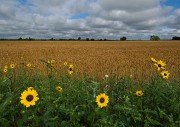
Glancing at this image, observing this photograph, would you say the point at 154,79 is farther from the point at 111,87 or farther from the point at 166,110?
the point at 111,87

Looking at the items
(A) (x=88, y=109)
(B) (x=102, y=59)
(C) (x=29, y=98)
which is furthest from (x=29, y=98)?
(B) (x=102, y=59)

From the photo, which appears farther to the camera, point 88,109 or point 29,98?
point 88,109

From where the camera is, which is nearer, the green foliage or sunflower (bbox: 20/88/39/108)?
sunflower (bbox: 20/88/39/108)

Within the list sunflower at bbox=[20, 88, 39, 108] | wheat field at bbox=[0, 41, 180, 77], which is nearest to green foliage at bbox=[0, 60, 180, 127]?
sunflower at bbox=[20, 88, 39, 108]

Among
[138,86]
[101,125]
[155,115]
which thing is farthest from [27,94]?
[138,86]

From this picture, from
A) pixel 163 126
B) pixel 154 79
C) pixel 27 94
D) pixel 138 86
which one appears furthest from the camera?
pixel 138 86

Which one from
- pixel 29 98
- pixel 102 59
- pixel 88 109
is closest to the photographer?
pixel 29 98

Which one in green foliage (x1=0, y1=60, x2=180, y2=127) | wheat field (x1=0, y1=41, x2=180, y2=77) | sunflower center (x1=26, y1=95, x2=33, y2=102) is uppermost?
sunflower center (x1=26, y1=95, x2=33, y2=102)

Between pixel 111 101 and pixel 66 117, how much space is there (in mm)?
904

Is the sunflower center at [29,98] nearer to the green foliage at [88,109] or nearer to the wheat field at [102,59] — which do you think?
the green foliage at [88,109]

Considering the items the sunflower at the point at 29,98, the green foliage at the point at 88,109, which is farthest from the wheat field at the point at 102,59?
the sunflower at the point at 29,98

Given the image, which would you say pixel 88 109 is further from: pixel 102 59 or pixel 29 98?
pixel 102 59

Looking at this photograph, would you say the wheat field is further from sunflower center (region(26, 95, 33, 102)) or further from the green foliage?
sunflower center (region(26, 95, 33, 102))

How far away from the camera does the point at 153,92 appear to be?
3746 millimetres
